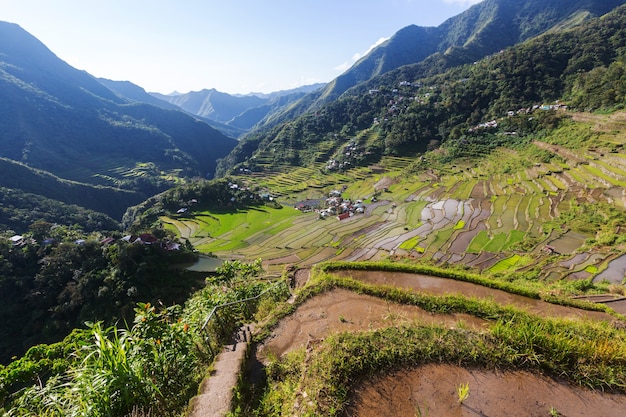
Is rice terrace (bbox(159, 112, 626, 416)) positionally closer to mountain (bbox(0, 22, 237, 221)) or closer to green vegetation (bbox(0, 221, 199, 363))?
green vegetation (bbox(0, 221, 199, 363))

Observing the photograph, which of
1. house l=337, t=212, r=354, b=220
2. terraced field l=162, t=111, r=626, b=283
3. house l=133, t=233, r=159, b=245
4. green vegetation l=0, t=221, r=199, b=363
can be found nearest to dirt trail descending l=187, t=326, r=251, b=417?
green vegetation l=0, t=221, r=199, b=363

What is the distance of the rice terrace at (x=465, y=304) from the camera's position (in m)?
3.97

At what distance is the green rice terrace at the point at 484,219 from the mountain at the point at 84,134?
54.8 metres

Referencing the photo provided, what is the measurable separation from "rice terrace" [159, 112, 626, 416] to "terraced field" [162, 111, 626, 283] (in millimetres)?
239

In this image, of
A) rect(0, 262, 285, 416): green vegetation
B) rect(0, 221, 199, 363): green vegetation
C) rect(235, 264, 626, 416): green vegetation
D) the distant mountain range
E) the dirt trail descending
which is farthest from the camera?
the distant mountain range

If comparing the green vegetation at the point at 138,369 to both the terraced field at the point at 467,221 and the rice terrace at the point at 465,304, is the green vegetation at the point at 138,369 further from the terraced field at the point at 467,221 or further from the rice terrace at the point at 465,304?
the terraced field at the point at 467,221

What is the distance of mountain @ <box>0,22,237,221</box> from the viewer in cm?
9412

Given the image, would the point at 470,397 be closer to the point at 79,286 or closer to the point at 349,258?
the point at 79,286

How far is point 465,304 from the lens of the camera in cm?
687

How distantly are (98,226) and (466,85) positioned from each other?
10045 cm

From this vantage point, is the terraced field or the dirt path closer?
the dirt path

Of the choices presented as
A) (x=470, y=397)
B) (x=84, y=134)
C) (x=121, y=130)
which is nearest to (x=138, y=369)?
(x=470, y=397)

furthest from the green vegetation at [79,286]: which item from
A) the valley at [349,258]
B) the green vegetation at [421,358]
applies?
the green vegetation at [421,358]

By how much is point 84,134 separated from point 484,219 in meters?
137
